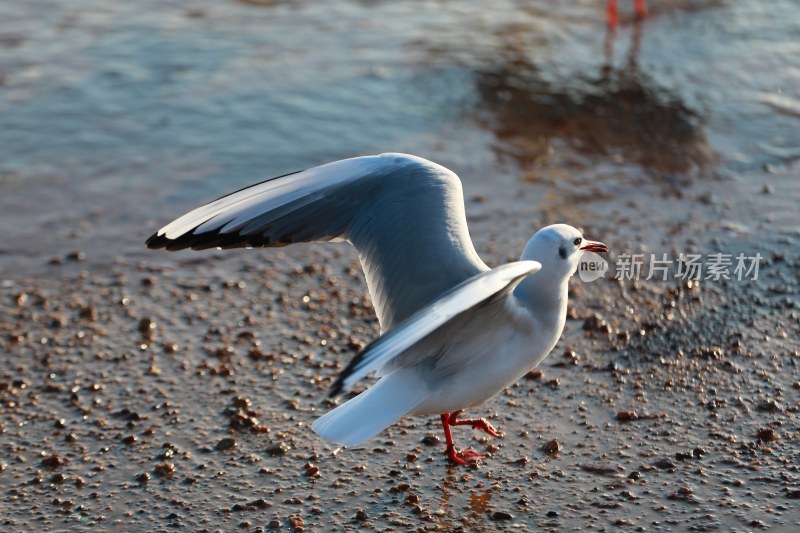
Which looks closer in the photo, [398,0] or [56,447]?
[56,447]

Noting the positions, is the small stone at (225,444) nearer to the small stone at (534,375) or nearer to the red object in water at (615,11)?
the small stone at (534,375)

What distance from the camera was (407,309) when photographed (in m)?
4.42

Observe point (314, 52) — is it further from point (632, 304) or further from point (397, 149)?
point (632, 304)

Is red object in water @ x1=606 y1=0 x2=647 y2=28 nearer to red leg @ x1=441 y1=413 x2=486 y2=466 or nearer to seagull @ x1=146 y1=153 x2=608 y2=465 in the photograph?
seagull @ x1=146 y1=153 x2=608 y2=465

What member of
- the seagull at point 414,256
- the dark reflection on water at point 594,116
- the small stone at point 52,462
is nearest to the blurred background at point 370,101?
the dark reflection on water at point 594,116

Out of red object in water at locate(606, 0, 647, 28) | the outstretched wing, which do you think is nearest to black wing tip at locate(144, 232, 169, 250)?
the outstretched wing

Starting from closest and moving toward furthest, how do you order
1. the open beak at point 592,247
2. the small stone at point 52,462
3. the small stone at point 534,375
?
1. the open beak at point 592,247
2. the small stone at point 52,462
3. the small stone at point 534,375

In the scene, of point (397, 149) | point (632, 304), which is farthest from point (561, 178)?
point (632, 304)

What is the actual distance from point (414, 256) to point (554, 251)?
1.86ft

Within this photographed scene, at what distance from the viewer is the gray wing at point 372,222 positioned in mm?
4426

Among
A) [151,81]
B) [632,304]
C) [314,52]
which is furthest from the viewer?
[314,52]

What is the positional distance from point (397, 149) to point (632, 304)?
2958 mm

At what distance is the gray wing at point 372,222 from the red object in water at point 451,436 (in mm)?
609

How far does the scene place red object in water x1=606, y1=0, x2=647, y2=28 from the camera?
442 inches
